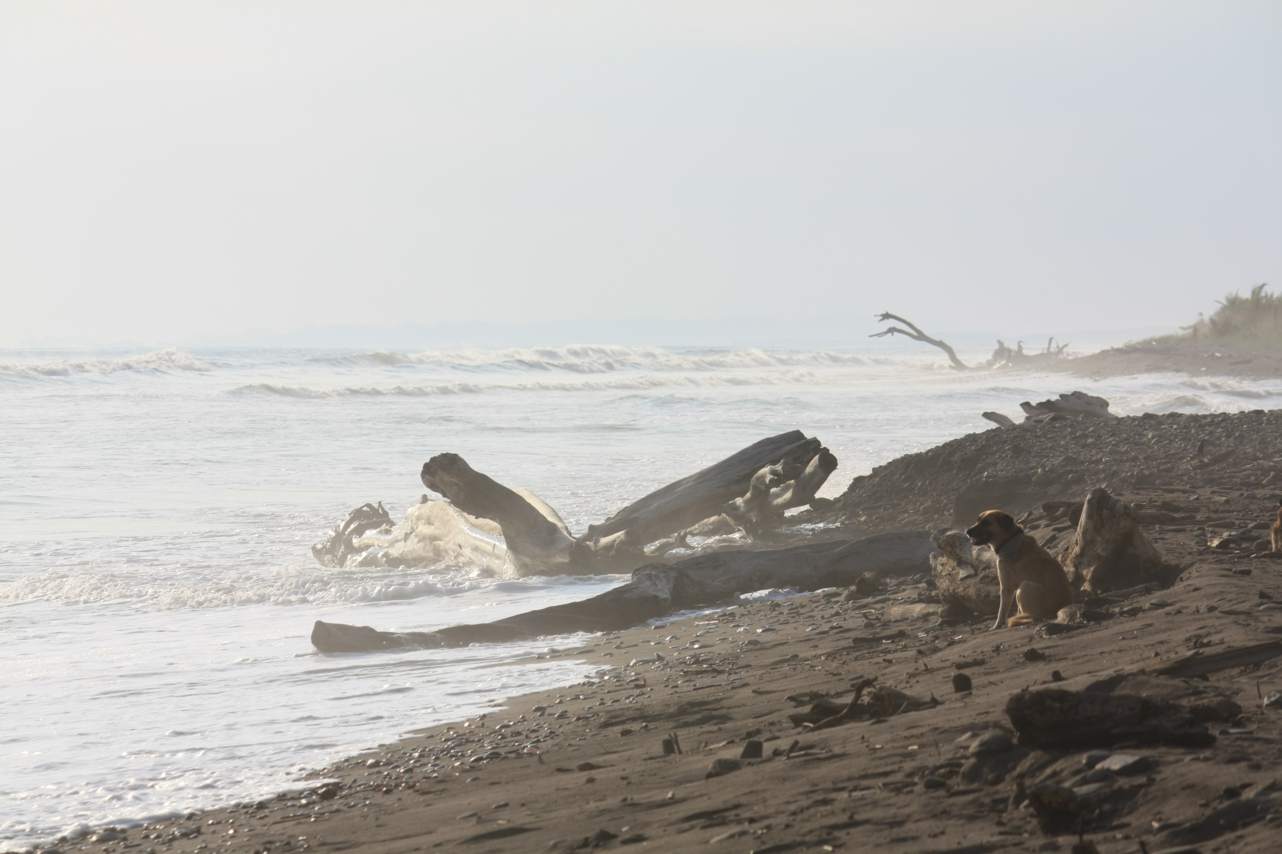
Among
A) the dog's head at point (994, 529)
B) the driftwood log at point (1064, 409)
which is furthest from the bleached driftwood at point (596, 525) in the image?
the dog's head at point (994, 529)

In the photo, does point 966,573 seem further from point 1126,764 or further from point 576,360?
point 576,360

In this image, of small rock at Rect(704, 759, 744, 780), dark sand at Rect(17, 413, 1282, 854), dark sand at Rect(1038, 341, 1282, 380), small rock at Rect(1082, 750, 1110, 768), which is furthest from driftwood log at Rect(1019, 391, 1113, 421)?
dark sand at Rect(1038, 341, 1282, 380)

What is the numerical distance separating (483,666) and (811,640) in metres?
1.99

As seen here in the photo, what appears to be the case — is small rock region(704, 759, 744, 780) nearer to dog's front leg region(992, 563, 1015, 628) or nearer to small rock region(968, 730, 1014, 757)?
small rock region(968, 730, 1014, 757)

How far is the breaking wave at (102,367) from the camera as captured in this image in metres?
43.9

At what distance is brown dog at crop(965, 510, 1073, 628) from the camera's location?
6773 millimetres

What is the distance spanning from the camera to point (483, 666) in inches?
328

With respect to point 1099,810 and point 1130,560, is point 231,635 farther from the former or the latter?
point 1099,810

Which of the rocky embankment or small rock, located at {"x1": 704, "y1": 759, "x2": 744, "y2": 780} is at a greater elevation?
the rocky embankment

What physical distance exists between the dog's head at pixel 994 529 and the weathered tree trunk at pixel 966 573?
38cm

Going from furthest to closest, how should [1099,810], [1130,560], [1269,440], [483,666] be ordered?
[1269,440]
[483,666]
[1130,560]
[1099,810]

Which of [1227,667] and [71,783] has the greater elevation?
[1227,667]

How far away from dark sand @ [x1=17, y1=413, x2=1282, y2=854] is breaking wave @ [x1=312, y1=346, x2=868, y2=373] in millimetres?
48621

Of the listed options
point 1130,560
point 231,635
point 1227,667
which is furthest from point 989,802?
point 231,635
